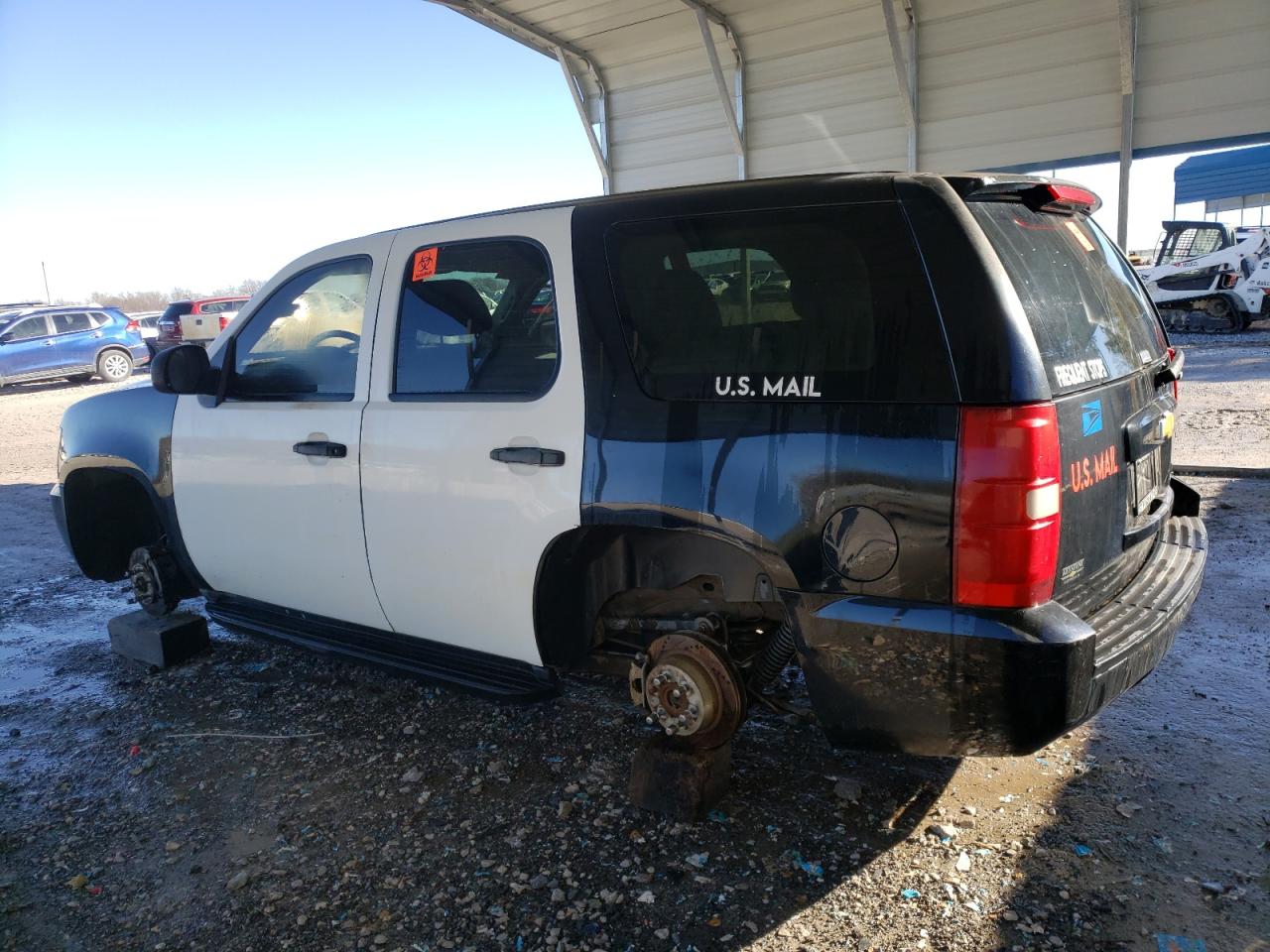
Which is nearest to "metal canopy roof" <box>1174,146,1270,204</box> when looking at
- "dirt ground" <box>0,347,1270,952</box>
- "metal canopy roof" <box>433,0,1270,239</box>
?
"metal canopy roof" <box>433,0,1270,239</box>

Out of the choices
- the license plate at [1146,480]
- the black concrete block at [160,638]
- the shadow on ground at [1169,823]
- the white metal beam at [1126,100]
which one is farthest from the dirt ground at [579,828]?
the white metal beam at [1126,100]

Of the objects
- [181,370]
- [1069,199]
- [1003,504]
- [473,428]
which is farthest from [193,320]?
[1003,504]

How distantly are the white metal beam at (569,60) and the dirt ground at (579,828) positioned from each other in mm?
13667

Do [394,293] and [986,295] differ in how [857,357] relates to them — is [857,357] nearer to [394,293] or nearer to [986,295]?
[986,295]

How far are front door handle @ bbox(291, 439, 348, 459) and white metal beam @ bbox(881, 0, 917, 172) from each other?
13.8 m

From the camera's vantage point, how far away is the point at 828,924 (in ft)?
8.07

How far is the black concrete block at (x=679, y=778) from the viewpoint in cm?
288

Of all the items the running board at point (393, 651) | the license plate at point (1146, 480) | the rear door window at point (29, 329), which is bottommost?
the running board at point (393, 651)

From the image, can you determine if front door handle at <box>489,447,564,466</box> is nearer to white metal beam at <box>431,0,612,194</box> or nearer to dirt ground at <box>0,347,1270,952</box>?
dirt ground at <box>0,347,1270,952</box>

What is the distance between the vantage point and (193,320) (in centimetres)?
2159

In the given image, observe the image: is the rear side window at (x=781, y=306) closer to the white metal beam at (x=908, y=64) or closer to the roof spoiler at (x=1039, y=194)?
the roof spoiler at (x=1039, y=194)

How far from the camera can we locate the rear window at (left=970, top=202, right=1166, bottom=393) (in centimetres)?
243

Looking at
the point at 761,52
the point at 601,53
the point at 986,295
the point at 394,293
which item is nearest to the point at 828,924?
the point at 986,295

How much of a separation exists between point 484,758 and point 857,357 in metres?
2.10
